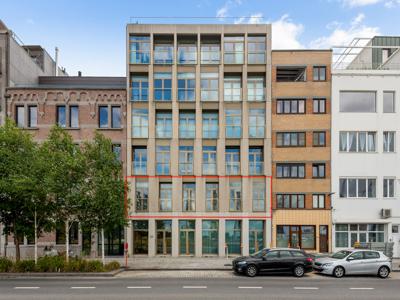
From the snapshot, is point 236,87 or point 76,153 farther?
point 236,87

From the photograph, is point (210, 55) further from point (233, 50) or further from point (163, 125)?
point (163, 125)

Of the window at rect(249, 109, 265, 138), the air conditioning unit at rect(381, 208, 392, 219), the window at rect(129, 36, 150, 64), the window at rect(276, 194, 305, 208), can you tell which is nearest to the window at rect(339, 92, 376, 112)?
the window at rect(249, 109, 265, 138)

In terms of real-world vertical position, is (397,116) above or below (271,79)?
below

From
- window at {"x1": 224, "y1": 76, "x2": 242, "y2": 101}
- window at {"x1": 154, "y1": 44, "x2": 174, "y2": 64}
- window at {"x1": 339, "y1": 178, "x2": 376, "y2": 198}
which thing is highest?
window at {"x1": 154, "y1": 44, "x2": 174, "y2": 64}

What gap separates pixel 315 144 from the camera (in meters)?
31.3

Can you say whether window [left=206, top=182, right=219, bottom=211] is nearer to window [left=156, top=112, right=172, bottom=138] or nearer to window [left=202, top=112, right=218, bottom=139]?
window [left=202, top=112, right=218, bottom=139]

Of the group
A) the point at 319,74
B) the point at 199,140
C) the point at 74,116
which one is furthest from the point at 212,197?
the point at 319,74

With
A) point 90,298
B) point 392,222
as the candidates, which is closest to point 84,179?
point 90,298

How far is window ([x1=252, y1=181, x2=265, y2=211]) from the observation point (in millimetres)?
31344

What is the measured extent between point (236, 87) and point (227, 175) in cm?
761

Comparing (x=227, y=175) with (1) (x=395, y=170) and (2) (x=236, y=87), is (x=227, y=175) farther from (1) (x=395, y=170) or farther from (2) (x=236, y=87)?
(1) (x=395, y=170)

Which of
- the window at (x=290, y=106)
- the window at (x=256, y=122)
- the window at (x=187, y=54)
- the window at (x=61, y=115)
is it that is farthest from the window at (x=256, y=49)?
the window at (x=61, y=115)

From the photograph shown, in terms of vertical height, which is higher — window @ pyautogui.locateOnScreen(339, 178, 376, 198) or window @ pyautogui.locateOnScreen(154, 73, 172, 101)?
window @ pyautogui.locateOnScreen(154, 73, 172, 101)

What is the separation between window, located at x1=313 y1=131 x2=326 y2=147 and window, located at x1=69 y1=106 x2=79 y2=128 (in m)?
20.2
